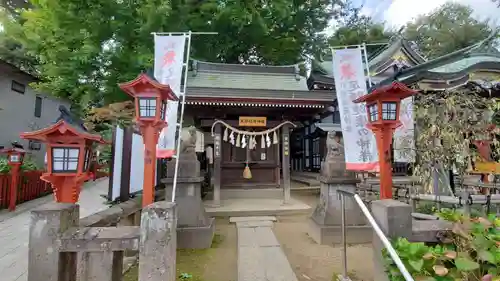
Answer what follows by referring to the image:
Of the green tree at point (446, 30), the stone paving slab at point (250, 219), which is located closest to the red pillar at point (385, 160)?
the stone paving slab at point (250, 219)

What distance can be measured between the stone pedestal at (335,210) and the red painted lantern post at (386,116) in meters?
1.40

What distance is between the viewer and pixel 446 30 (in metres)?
24.8

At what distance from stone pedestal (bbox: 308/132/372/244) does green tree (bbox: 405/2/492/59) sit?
24.1m

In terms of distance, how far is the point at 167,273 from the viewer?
256 cm

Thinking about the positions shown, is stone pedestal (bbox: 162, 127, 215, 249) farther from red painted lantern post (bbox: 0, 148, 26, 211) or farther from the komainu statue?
red painted lantern post (bbox: 0, 148, 26, 211)

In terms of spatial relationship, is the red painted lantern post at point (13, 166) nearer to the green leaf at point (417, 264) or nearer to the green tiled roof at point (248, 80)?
the green tiled roof at point (248, 80)

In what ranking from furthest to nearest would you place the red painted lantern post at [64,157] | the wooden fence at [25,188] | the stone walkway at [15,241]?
the wooden fence at [25,188], the stone walkway at [15,241], the red painted lantern post at [64,157]

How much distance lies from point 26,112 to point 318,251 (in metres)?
17.5

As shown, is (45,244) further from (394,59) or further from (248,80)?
(394,59)

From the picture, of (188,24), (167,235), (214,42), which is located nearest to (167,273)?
(167,235)

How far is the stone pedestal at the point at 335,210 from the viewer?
5.77 meters

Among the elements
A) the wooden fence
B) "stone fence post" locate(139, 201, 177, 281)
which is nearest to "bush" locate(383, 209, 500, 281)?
"stone fence post" locate(139, 201, 177, 281)

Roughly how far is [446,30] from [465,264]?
30203 millimetres

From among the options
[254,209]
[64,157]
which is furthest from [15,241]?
[254,209]
